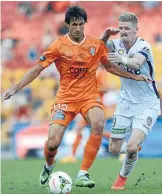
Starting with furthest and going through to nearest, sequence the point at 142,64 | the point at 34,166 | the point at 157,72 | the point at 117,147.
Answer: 1. the point at 157,72
2. the point at 34,166
3. the point at 117,147
4. the point at 142,64

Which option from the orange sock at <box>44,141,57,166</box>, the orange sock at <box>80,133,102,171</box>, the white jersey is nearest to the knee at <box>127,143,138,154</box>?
the orange sock at <box>80,133,102,171</box>

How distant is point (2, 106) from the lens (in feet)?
65.2

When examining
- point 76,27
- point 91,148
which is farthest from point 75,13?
point 91,148

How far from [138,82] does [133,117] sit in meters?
0.47

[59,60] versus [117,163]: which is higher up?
[59,60]

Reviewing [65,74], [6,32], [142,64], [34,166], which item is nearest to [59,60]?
[65,74]

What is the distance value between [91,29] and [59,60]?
600 inches

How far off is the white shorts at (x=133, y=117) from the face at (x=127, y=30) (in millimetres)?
877

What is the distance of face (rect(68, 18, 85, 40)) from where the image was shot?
7.64 meters

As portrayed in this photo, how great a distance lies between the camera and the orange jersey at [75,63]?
778 centimetres

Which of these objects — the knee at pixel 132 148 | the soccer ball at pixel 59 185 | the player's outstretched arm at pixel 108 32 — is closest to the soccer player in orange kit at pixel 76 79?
the player's outstretched arm at pixel 108 32

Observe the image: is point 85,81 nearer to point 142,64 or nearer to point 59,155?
point 142,64

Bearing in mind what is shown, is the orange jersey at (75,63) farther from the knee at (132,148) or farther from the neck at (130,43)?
the knee at (132,148)

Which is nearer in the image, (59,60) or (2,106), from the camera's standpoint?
(59,60)
